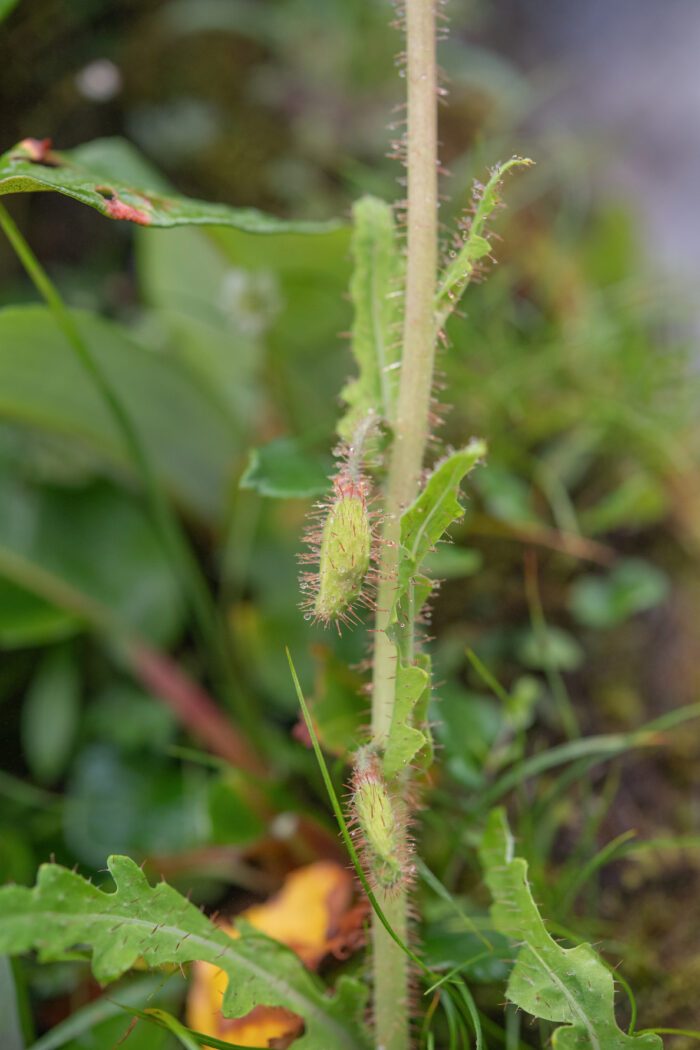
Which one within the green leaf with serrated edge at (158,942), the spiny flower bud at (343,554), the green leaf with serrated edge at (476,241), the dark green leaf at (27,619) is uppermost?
the green leaf with serrated edge at (476,241)

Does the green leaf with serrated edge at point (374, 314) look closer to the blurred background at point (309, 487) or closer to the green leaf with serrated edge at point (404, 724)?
the blurred background at point (309, 487)

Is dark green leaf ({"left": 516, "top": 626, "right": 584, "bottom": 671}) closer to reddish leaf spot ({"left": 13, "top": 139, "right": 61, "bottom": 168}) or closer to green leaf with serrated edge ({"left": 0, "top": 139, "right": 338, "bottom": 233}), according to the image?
green leaf with serrated edge ({"left": 0, "top": 139, "right": 338, "bottom": 233})

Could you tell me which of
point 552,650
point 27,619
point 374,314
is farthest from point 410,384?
point 27,619

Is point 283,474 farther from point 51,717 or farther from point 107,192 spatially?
point 51,717

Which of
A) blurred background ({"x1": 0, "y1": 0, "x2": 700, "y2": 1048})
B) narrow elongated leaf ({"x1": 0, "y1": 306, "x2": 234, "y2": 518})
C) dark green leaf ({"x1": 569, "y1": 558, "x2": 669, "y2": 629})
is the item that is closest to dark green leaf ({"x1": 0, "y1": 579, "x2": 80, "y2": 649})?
blurred background ({"x1": 0, "y1": 0, "x2": 700, "y2": 1048})

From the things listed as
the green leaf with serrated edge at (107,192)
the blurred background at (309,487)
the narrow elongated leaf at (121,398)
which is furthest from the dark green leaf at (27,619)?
the green leaf with serrated edge at (107,192)

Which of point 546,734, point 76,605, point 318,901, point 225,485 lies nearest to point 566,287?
point 225,485

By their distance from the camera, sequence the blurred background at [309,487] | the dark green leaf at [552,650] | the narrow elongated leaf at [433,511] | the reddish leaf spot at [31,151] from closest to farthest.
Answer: the narrow elongated leaf at [433,511]
the reddish leaf spot at [31,151]
the blurred background at [309,487]
the dark green leaf at [552,650]

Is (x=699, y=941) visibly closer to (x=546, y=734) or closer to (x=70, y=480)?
(x=546, y=734)

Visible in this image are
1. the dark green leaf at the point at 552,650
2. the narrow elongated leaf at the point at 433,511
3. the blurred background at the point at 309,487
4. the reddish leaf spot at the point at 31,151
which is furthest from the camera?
the dark green leaf at the point at 552,650

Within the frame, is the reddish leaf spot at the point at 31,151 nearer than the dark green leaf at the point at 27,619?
Yes
